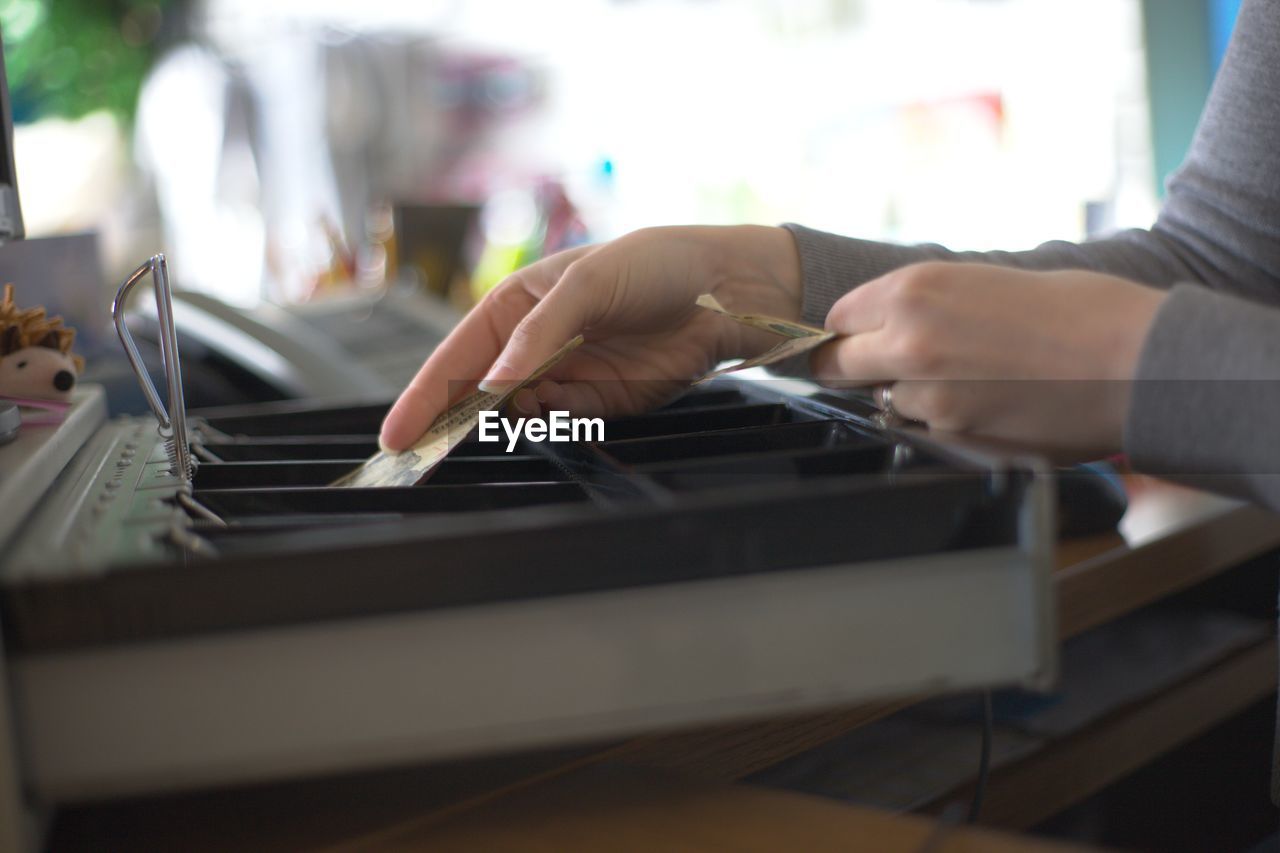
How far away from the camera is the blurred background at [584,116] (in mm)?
2486

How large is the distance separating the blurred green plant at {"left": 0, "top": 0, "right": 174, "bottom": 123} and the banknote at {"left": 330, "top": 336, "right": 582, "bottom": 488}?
11.8 feet

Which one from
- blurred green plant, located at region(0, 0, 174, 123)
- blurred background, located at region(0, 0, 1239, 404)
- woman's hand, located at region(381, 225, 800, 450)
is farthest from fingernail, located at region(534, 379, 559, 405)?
blurred green plant, located at region(0, 0, 174, 123)

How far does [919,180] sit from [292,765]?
2870 mm

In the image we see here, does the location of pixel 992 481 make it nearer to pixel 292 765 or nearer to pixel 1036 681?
pixel 1036 681

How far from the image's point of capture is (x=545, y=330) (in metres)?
0.55

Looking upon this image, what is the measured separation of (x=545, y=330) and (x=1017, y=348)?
233 millimetres

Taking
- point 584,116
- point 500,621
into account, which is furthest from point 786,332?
point 584,116

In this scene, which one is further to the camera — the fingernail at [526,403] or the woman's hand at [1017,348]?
the fingernail at [526,403]

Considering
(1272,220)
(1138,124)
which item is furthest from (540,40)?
(1272,220)

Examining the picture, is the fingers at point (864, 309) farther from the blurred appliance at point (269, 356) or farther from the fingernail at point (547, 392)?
the blurred appliance at point (269, 356)

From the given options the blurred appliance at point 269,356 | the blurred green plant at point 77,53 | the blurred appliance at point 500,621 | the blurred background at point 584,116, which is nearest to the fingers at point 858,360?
the blurred appliance at point 500,621

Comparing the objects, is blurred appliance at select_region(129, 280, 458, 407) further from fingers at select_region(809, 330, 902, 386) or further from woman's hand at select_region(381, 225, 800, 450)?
fingers at select_region(809, 330, 902, 386)

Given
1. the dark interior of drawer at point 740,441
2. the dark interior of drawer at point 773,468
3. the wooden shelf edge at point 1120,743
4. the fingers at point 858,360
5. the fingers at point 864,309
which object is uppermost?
the fingers at point 864,309

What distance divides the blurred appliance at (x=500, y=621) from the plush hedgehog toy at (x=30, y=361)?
200 mm
